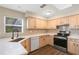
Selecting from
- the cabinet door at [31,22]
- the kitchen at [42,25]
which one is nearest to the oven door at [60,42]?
the kitchen at [42,25]

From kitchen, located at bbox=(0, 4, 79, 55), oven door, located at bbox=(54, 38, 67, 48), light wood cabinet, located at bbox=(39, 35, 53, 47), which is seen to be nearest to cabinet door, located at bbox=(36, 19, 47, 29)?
kitchen, located at bbox=(0, 4, 79, 55)

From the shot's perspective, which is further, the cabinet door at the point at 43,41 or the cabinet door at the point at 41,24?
the cabinet door at the point at 43,41

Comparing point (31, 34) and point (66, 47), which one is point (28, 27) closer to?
point (31, 34)

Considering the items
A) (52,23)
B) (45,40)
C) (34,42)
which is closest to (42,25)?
(52,23)

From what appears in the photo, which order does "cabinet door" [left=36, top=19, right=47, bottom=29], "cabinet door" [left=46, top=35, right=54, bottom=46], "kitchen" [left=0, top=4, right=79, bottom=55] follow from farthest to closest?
"cabinet door" [left=46, top=35, right=54, bottom=46], "cabinet door" [left=36, top=19, right=47, bottom=29], "kitchen" [left=0, top=4, right=79, bottom=55]

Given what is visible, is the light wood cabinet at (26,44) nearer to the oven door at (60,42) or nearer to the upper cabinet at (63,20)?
the oven door at (60,42)

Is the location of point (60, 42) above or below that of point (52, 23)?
below

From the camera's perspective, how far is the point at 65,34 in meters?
1.20

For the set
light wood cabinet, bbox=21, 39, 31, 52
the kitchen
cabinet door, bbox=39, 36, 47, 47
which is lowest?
light wood cabinet, bbox=21, 39, 31, 52

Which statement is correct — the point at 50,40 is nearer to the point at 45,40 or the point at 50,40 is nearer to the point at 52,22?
the point at 45,40

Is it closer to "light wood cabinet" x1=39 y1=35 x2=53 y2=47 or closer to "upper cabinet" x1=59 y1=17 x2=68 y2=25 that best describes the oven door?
Result: "light wood cabinet" x1=39 y1=35 x2=53 y2=47

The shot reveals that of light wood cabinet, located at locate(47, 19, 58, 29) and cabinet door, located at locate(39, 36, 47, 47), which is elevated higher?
light wood cabinet, located at locate(47, 19, 58, 29)
